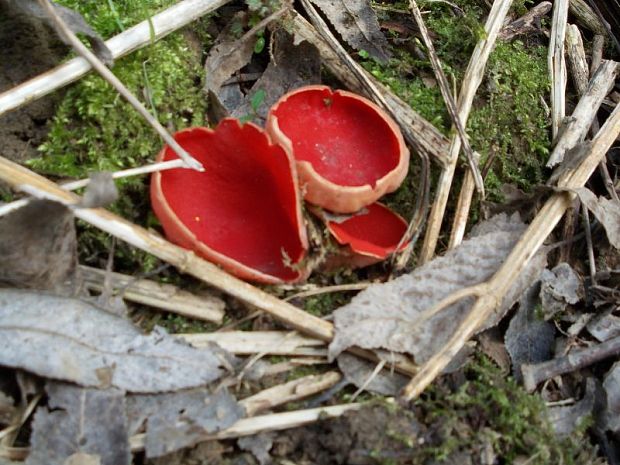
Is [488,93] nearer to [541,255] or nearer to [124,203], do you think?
[541,255]

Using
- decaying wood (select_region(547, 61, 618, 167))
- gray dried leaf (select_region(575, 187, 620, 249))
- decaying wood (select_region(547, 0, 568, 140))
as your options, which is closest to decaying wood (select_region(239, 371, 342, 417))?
gray dried leaf (select_region(575, 187, 620, 249))

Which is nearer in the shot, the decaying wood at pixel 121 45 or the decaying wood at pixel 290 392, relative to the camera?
the decaying wood at pixel 290 392

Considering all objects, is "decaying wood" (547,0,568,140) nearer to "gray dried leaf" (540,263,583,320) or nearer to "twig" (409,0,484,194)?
"twig" (409,0,484,194)

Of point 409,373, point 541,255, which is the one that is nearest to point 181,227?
point 409,373

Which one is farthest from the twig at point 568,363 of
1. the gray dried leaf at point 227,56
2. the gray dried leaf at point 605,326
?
the gray dried leaf at point 227,56

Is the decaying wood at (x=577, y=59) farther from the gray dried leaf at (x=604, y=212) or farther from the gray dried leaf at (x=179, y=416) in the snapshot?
the gray dried leaf at (x=179, y=416)
